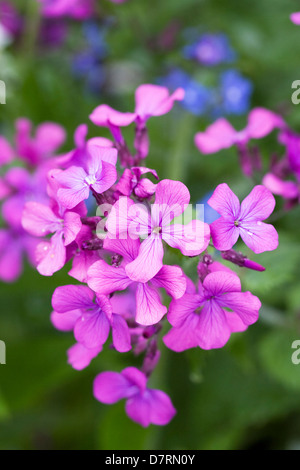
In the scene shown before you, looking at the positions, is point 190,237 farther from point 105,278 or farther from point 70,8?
point 70,8

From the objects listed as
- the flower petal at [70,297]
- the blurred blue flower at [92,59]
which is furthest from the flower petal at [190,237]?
the blurred blue flower at [92,59]

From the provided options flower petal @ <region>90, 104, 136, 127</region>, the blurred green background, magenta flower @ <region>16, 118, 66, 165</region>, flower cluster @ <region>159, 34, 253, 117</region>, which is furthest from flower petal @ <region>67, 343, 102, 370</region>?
flower cluster @ <region>159, 34, 253, 117</region>

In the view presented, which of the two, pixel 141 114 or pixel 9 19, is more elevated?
pixel 9 19

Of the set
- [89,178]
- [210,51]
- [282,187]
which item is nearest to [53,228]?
[89,178]

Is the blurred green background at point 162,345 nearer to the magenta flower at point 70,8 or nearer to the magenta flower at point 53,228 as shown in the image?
the magenta flower at point 70,8
